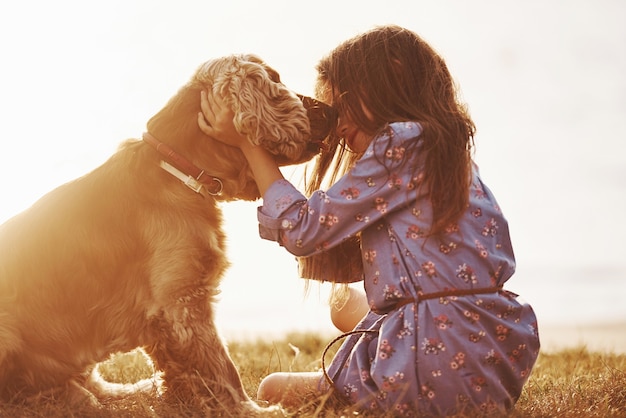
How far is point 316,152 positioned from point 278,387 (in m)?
0.98

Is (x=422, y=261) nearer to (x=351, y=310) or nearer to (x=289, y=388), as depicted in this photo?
(x=289, y=388)

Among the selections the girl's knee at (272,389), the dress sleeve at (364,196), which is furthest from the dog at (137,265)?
the dress sleeve at (364,196)

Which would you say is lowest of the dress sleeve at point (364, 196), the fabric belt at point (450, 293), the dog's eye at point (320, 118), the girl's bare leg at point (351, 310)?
the girl's bare leg at point (351, 310)

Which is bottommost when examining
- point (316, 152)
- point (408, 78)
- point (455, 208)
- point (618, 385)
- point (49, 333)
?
point (618, 385)

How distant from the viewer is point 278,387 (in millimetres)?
3041

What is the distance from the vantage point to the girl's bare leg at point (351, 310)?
354 centimetres

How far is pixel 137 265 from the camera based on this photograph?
2.92 meters

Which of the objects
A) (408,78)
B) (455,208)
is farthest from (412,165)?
(408,78)

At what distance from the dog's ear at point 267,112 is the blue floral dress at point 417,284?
26 centimetres

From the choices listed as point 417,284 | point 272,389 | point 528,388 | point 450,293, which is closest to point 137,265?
point 272,389

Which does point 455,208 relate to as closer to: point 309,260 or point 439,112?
point 439,112

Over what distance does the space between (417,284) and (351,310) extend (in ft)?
3.02

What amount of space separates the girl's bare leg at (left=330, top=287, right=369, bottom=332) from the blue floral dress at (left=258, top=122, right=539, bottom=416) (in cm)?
72

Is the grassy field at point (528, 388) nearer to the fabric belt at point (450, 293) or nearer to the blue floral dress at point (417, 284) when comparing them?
the blue floral dress at point (417, 284)
